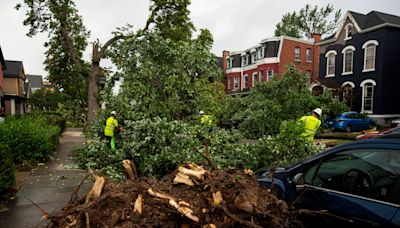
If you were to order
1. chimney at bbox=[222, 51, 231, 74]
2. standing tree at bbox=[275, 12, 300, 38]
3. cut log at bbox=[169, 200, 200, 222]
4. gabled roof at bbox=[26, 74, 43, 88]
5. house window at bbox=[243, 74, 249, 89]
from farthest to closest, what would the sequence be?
gabled roof at bbox=[26, 74, 43, 88] < standing tree at bbox=[275, 12, 300, 38] < chimney at bbox=[222, 51, 231, 74] < house window at bbox=[243, 74, 249, 89] < cut log at bbox=[169, 200, 200, 222]

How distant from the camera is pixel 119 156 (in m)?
7.04

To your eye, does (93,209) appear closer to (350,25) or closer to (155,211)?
(155,211)

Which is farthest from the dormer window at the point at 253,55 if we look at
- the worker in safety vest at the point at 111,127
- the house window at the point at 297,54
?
the worker in safety vest at the point at 111,127

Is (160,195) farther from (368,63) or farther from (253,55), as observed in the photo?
(253,55)

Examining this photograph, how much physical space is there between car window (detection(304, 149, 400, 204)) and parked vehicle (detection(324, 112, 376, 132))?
1754 cm

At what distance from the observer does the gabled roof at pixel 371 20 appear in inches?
831

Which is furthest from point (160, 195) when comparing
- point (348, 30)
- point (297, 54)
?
point (297, 54)

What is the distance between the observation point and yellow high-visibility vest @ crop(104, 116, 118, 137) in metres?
8.38

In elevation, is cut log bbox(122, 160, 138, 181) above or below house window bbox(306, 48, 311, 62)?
below

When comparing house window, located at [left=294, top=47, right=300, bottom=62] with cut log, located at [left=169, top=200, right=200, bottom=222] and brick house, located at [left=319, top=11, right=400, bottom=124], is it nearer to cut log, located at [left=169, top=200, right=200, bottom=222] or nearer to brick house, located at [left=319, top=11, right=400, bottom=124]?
brick house, located at [left=319, top=11, right=400, bottom=124]

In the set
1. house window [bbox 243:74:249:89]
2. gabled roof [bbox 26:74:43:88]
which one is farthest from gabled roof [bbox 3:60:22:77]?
gabled roof [bbox 26:74:43:88]

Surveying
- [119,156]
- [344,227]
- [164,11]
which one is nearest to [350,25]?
[164,11]

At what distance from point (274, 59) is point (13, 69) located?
33.9m

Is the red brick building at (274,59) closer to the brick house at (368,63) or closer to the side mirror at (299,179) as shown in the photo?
the brick house at (368,63)
